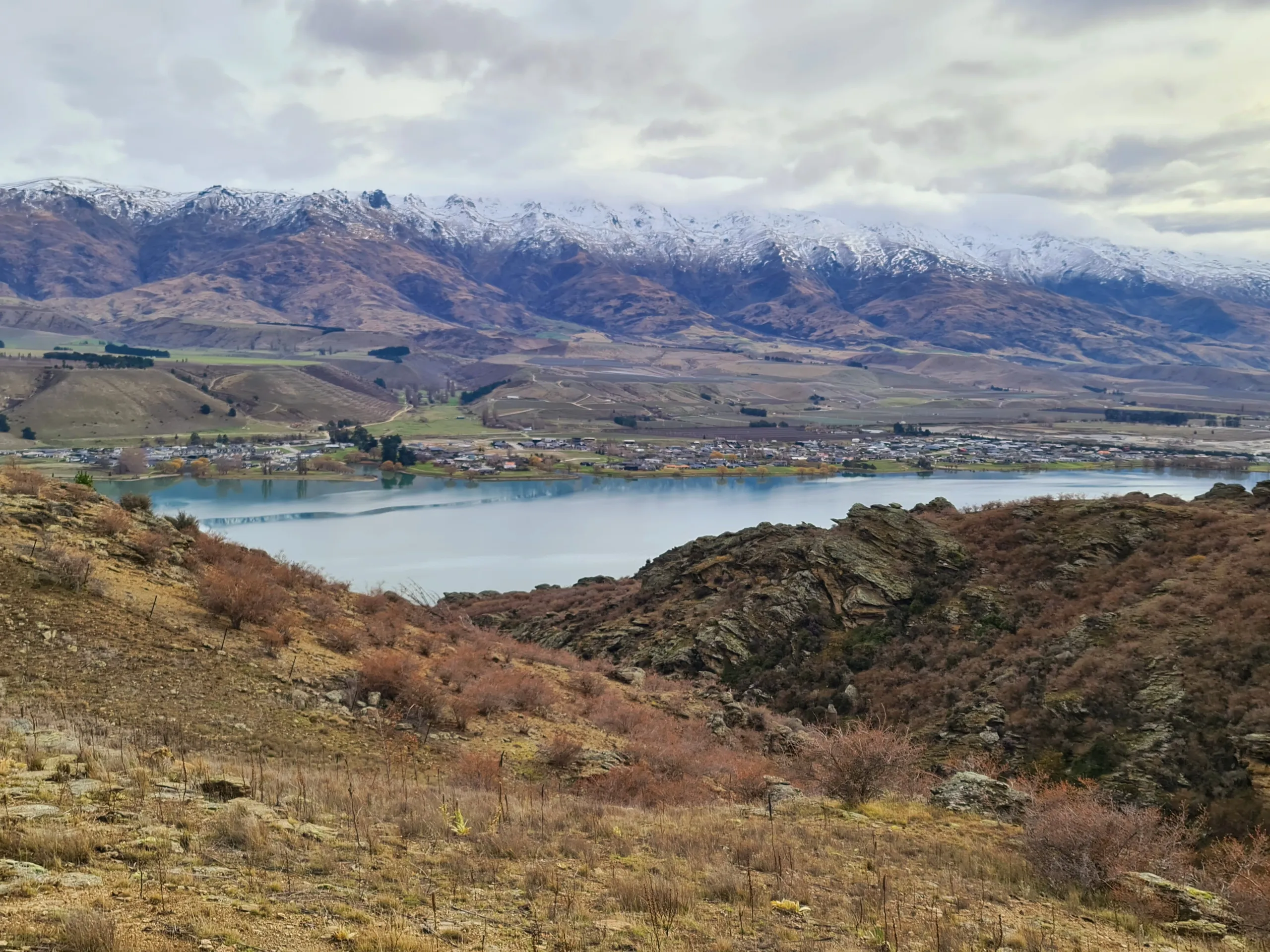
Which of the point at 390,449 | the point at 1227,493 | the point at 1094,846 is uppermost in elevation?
the point at 390,449

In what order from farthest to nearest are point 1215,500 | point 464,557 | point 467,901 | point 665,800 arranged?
point 464,557
point 1215,500
point 665,800
point 467,901

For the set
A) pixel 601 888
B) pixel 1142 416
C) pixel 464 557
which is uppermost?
pixel 1142 416

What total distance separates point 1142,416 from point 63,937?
5096 inches

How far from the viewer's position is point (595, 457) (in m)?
76.8

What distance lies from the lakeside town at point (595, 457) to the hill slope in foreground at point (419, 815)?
55.6 meters

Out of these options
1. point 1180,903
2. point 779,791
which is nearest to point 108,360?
point 779,791

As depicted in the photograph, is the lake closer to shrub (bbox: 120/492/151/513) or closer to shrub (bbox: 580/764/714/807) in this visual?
shrub (bbox: 120/492/151/513)

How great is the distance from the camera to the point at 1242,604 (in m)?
12.1

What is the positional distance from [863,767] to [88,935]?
7.19m

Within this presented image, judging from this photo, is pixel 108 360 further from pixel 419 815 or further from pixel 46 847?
pixel 46 847

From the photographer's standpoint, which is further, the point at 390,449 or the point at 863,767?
the point at 390,449

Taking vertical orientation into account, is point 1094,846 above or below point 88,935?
below

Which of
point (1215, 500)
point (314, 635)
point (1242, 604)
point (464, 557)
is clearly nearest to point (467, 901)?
point (314, 635)

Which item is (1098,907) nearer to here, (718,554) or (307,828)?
(307,828)
